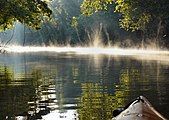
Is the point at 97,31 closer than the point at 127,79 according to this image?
No

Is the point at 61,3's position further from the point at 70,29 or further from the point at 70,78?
the point at 70,78

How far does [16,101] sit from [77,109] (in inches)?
172

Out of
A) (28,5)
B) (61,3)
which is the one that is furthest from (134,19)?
(61,3)

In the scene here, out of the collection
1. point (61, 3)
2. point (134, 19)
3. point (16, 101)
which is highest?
point (61, 3)

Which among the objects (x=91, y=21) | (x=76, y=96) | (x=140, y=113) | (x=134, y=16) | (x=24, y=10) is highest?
(x=91, y=21)

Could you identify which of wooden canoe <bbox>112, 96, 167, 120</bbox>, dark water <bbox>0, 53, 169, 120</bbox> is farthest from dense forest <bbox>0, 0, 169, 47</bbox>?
wooden canoe <bbox>112, 96, 167, 120</bbox>

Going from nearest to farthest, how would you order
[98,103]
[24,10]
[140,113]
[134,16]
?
1. [140,113]
2. [98,103]
3. [24,10]
4. [134,16]

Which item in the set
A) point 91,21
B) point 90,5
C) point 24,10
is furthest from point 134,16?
point 91,21

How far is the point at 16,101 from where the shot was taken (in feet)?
68.6

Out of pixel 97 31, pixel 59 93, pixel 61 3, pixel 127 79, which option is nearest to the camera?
pixel 59 93

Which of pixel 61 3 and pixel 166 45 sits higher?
pixel 61 3

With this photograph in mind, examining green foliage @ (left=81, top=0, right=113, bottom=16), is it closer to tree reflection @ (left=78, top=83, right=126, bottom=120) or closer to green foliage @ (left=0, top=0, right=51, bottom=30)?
green foliage @ (left=0, top=0, right=51, bottom=30)

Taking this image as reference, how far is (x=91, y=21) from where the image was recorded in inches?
4269

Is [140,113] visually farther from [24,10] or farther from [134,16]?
[134,16]
